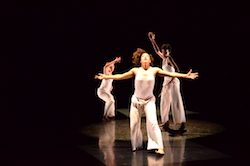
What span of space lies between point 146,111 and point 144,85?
38cm

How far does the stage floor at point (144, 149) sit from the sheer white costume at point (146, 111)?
0.17 meters

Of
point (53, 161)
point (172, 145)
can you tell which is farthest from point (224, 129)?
point (53, 161)

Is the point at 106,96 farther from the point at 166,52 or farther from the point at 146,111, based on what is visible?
the point at 146,111

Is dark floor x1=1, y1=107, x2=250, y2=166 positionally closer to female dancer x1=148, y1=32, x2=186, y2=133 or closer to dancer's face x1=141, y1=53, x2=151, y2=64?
female dancer x1=148, y1=32, x2=186, y2=133

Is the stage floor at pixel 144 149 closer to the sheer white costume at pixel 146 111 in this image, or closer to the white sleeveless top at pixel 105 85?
the sheer white costume at pixel 146 111

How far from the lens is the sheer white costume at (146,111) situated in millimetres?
4254

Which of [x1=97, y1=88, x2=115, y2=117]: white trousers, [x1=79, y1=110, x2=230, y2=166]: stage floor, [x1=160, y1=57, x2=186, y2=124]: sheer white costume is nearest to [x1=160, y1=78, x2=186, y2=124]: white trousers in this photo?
[x1=160, y1=57, x2=186, y2=124]: sheer white costume

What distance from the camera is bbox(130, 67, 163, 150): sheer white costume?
4254 mm

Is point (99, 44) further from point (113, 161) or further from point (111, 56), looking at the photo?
point (113, 161)

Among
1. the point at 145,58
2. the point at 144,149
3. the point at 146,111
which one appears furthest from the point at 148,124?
the point at 145,58

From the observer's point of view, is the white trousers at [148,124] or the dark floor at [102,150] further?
the white trousers at [148,124]

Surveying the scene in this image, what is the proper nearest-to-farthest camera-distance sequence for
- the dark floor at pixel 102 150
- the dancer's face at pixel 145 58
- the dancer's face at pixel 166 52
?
1. the dark floor at pixel 102 150
2. the dancer's face at pixel 145 58
3. the dancer's face at pixel 166 52

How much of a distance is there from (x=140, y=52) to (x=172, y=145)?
1509mm

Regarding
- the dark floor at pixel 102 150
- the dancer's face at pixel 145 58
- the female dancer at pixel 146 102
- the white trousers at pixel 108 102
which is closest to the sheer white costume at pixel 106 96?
the white trousers at pixel 108 102
